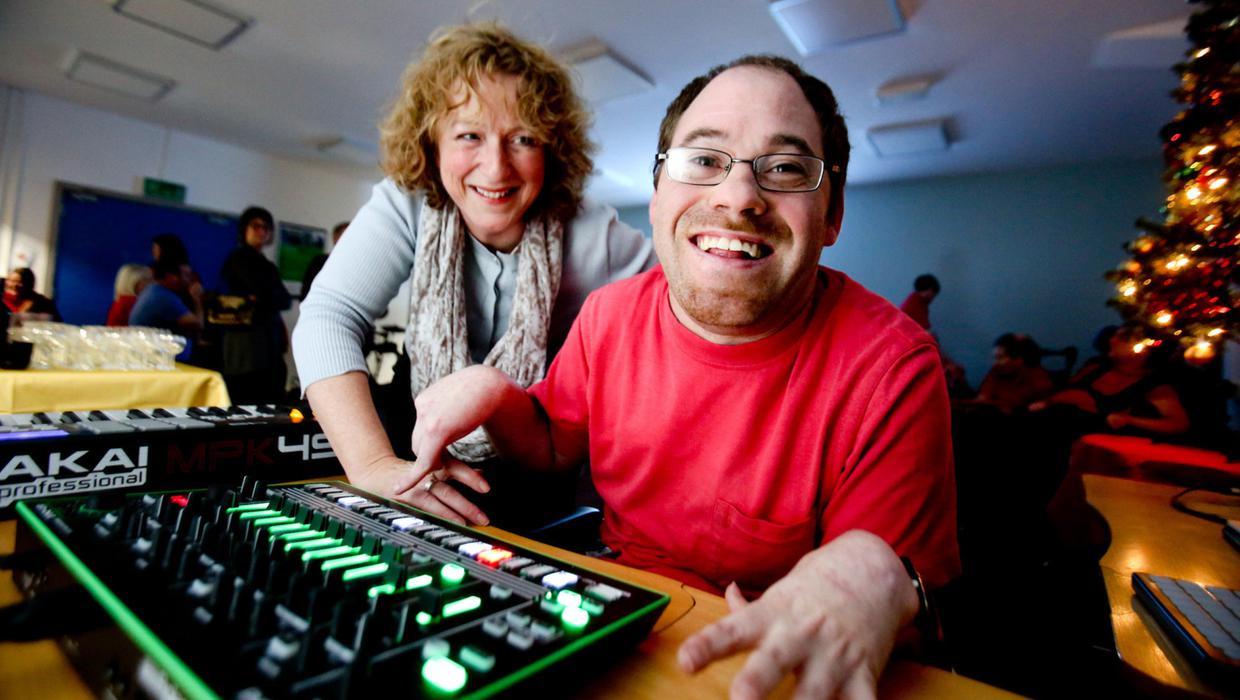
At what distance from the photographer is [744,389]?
87 centimetres

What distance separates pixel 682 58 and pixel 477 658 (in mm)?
4245

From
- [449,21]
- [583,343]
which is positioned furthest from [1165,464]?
[449,21]

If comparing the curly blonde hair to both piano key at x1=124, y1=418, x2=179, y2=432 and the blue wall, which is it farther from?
the blue wall

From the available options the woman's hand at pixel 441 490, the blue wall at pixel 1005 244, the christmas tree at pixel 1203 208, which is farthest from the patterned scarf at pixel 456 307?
the blue wall at pixel 1005 244

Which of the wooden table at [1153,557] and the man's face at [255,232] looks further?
the man's face at [255,232]

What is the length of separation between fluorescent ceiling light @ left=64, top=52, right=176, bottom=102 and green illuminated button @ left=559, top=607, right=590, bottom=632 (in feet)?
19.5

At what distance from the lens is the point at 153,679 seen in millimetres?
345

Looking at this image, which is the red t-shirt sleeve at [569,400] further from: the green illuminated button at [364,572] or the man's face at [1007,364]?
the man's face at [1007,364]

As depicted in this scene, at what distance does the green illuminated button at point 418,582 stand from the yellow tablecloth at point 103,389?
1602 mm

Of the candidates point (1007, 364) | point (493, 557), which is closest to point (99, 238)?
point (493, 557)

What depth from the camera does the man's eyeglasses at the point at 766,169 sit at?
892 mm

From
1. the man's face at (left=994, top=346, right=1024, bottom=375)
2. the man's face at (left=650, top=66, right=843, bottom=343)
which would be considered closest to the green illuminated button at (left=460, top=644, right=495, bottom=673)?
the man's face at (left=650, top=66, right=843, bottom=343)

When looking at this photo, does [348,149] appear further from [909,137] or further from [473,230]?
[473,230]

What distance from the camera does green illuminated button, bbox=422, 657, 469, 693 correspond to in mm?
346
